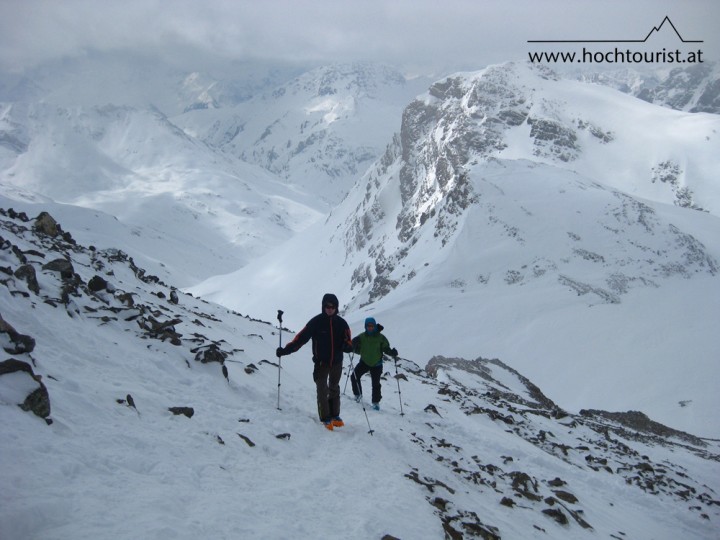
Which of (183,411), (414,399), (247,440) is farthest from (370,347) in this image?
(183,411)

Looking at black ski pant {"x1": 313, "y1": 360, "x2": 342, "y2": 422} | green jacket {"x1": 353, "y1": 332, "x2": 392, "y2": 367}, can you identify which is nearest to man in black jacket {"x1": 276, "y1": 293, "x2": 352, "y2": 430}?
black ski pant {"x1": 313, "y1": 360, "x2": 342, "y2": 422}

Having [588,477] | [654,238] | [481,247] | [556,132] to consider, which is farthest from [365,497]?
[556,132]

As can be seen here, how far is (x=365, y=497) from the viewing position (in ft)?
21.5

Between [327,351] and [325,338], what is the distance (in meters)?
0.25

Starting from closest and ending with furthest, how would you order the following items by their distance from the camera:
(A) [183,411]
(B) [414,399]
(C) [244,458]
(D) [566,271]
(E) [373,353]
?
(C) [244,458]
(A) [183,411]
(E) [373,353]
(B) [414,399]
(D) [566,271]

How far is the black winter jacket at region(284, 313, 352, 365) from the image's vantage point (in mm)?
9312

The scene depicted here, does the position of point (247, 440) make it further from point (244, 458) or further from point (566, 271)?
point (566, 271)

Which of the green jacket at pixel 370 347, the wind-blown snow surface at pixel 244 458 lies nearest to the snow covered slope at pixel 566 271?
the wind-blown snow surface at pixel 244 458

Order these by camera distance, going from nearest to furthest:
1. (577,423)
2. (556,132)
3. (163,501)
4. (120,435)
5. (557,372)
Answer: (163,501)
(120,435)
(577,423)
(557,372)
(556,132)

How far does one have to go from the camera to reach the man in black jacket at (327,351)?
9.32m

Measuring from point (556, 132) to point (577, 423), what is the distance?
102130mm

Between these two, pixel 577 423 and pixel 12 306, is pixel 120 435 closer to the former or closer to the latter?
pixel 12 306

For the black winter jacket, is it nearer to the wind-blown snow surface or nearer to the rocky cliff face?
the wind-blown snow surface

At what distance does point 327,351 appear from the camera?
9.31 m
